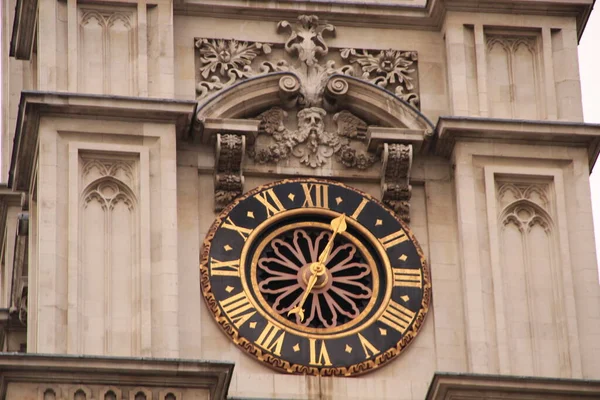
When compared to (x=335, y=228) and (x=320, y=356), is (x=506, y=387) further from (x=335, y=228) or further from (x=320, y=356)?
(x=335, y=228)

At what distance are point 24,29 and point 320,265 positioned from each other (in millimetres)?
Result: 5724

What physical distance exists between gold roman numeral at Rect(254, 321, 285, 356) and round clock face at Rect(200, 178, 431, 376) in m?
0.01

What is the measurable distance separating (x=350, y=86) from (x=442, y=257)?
107 inches

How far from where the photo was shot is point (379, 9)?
44.5 m

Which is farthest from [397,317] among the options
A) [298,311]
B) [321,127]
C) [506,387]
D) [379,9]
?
[379,9]

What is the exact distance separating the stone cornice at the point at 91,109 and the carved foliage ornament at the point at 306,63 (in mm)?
811

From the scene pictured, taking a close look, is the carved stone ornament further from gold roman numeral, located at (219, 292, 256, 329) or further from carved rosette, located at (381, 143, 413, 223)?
gold roman numeral, located at (219, 292, 256, 329)

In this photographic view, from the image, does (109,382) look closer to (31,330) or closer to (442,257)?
(31,330)

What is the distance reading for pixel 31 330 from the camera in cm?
4141

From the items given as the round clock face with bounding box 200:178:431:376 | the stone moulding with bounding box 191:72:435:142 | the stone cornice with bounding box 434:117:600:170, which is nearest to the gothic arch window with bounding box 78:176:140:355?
the round clock face with bounding box 200:178:431:376

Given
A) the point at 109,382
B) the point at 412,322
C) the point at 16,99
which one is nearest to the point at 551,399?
the point at 412,322

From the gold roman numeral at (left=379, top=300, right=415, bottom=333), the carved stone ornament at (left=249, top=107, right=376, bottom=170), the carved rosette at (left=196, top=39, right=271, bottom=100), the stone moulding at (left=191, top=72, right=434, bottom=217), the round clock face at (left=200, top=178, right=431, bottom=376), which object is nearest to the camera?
the round clock face at (left=200, top=178, right=431, bottom=376)

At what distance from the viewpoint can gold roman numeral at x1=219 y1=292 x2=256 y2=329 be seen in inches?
1642

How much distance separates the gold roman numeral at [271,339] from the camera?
41.5 meters
